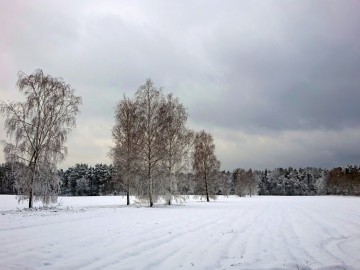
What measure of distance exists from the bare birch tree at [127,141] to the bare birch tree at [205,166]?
1990 centimetres

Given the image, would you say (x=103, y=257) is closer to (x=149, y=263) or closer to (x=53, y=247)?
(x=149, y=263)

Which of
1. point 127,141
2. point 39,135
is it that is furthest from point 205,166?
point 39,135

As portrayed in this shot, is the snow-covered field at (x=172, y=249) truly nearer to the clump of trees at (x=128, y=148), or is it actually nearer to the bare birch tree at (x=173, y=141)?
the clump of trees at (x=128, y=148)

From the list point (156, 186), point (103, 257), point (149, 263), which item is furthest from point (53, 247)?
point (156, 186)

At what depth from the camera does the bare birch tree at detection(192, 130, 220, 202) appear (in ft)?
176

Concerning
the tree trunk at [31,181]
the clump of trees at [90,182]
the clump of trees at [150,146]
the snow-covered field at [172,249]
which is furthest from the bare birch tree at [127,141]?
the clump of trees at [90,182]

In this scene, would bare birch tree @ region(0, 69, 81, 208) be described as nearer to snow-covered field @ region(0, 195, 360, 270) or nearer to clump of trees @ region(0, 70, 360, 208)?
clump of trees @ region(0, 70, 360, 208)

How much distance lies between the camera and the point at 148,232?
527 inches

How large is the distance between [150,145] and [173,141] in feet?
12.9

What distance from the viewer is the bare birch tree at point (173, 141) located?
3453 cm

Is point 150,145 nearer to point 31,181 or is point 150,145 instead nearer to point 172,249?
point 31,181

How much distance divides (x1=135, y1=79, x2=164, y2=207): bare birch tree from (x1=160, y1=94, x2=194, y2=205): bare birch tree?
0.68 meters

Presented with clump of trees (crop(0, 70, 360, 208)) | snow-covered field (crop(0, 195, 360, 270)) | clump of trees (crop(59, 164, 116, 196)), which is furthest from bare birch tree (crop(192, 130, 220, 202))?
clump of trees (crop(59, 164, 116, 196))

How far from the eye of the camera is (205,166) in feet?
178
